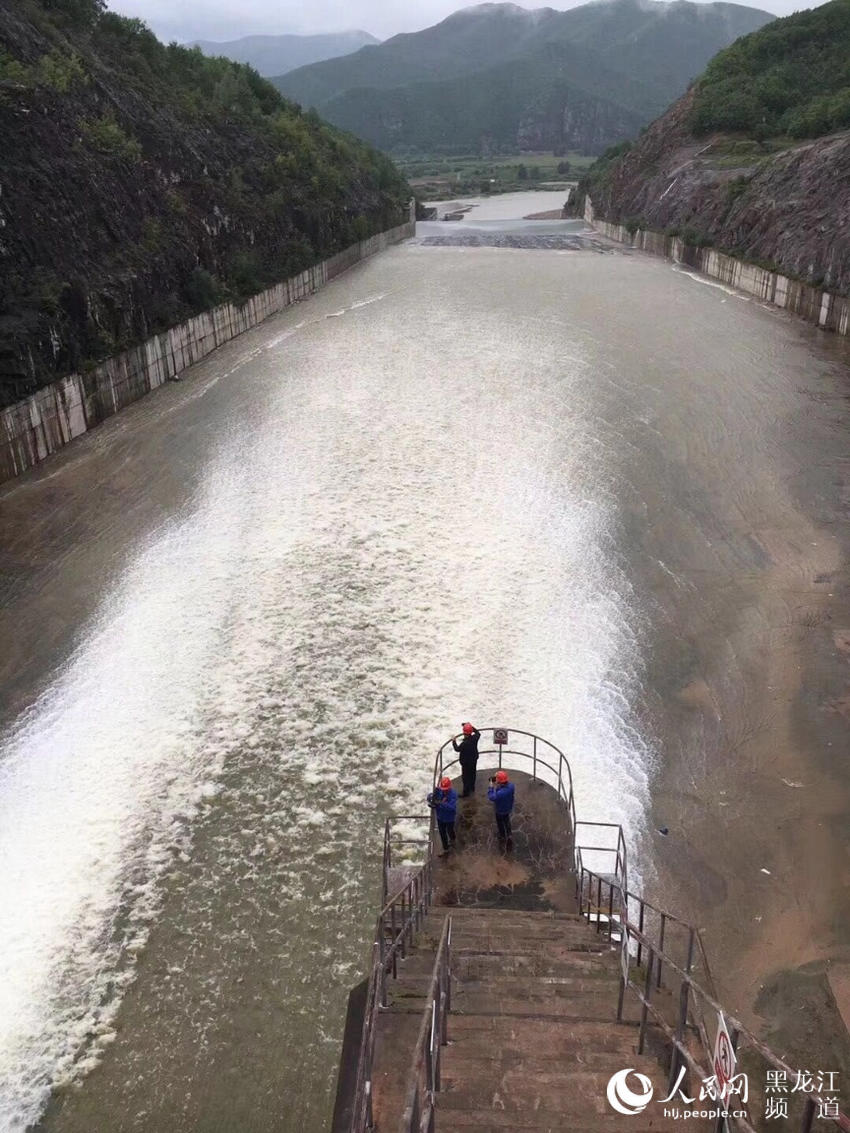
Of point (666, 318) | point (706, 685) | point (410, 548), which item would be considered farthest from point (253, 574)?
point (666, 318)

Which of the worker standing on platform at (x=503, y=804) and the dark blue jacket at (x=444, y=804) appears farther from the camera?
the worker standing on platform at (x=503, y=804)

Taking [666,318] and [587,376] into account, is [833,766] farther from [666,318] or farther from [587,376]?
[666,318]

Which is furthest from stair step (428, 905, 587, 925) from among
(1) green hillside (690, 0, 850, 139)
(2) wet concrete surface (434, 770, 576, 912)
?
(1) green hillside (690, 0, 850, 139)

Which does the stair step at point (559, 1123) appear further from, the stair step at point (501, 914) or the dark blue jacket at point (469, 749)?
the dark blue jacket at point (469, 749)

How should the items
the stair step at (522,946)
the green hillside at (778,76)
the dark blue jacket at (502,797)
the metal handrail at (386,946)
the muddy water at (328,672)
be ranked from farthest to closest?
the green hillside at (778,76) < the dark blue jacket at (502,797) < the muddy water at (328,672) < the stair step at (522,946) < the metal handrail at (386,946)

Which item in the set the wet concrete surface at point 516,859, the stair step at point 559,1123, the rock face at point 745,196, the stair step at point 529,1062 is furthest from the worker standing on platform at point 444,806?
the rock face at point 745,196

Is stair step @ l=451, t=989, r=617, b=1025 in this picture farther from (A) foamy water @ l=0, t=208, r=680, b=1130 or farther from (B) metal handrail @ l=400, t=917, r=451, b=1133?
(A) foamy water @ l=0, t=208, r=680, b=1130

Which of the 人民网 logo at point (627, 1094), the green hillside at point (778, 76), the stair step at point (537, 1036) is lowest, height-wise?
the stair step at point (537, 1036)

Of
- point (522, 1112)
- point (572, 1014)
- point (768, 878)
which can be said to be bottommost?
point (768, 878)
